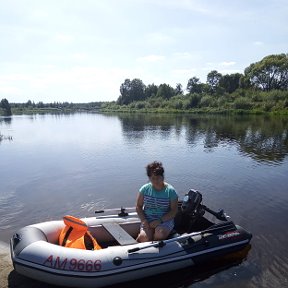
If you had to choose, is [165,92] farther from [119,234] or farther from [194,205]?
[119,234]

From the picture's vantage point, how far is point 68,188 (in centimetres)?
1191

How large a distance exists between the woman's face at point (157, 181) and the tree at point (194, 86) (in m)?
83.5

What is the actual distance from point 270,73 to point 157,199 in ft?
237

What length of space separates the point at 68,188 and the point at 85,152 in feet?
26.0

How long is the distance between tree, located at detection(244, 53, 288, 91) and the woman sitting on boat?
69786 millimetres

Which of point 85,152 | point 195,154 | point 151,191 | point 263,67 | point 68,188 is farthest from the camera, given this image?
point 263,67

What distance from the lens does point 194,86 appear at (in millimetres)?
90250

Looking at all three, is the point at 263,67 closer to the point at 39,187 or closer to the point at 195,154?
the point at 195,154

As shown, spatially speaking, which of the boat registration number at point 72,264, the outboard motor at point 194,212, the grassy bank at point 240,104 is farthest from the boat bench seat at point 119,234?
the grassy bank at point 240,104

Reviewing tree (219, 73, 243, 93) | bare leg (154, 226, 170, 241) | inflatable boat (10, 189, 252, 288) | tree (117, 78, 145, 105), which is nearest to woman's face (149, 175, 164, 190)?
bare leg (154, 226, 170, 241)

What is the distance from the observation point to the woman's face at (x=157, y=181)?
219 inches

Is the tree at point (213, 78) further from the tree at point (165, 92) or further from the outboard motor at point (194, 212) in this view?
the outboard motor at point (194, 212)

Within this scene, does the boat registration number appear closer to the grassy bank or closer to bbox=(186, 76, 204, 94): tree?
the grassy bank

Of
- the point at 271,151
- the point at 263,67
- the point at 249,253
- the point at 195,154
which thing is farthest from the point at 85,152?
the point at 263,67
